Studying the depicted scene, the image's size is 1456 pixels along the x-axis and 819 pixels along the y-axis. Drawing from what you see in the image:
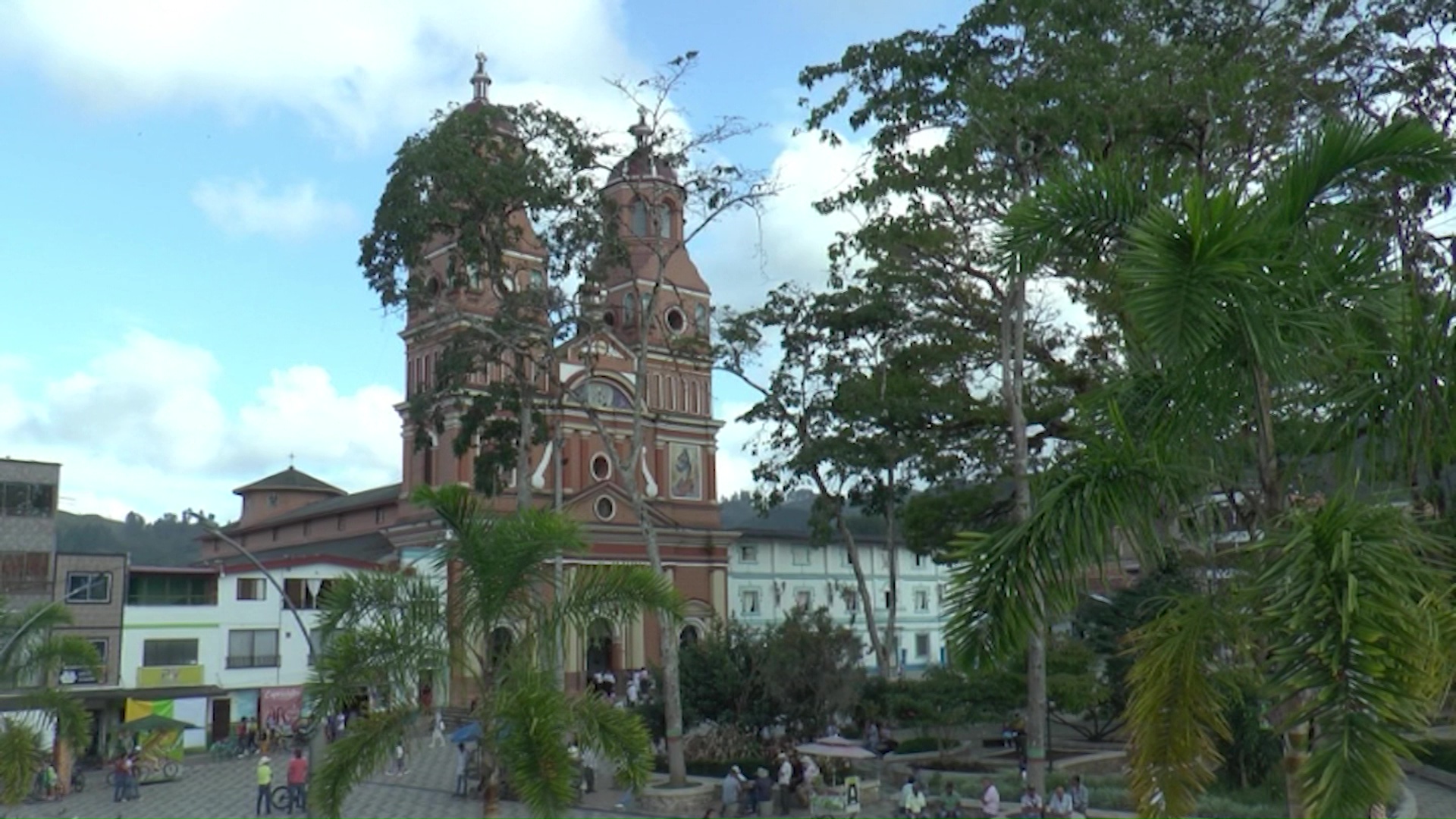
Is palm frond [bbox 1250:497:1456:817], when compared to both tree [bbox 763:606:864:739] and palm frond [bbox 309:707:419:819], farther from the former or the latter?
tree [bbox 763:606:864:739]

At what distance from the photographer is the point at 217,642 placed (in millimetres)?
43312

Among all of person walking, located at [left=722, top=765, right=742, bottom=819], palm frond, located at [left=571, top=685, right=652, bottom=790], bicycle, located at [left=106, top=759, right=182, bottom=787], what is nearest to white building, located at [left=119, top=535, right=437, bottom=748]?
bicycle, located at [left=106, top=759, right=182, bottom=787]

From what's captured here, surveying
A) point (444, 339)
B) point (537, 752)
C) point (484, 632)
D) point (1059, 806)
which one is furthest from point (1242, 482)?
point (444, 339)

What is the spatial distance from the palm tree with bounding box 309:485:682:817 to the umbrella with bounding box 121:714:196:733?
2299cm

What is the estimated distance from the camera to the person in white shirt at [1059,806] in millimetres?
22000

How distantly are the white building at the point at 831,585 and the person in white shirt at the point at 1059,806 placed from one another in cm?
3818

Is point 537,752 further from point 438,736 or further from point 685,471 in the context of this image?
point 685,471

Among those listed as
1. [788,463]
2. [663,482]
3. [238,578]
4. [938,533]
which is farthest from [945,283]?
[663,482]

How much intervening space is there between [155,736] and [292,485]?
4030cm

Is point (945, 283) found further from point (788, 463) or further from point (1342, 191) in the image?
point (1342, 191)

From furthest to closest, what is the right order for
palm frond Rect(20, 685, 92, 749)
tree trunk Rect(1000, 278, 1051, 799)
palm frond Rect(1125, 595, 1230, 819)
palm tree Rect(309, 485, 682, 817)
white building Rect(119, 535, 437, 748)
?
1. white building Rect(119, 535, 437, 748)
2. palm frond Rect(20, 685, 92, 749)
3. tree trunk Rect(1000, 278, 1051, 799)
4. palm tree Rect(309, 485, 682, 817)
5. palm frond Rect(1125, 595, 1230, 819)

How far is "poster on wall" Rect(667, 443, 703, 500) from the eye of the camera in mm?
61438

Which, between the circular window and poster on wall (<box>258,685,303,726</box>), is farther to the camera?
the circular window

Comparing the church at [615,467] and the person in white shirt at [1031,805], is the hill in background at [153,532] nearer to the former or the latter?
the church at [615,467]
